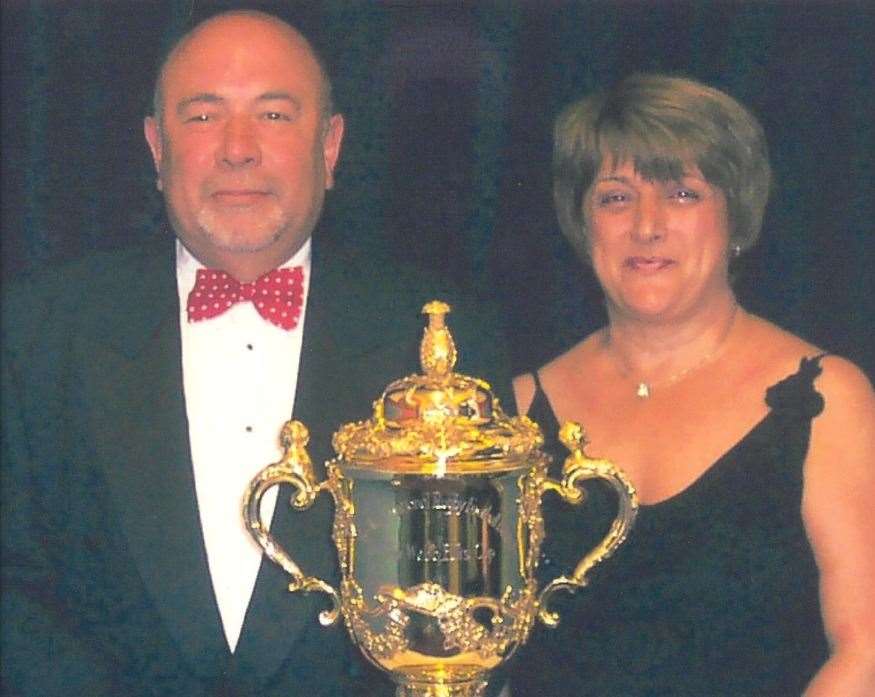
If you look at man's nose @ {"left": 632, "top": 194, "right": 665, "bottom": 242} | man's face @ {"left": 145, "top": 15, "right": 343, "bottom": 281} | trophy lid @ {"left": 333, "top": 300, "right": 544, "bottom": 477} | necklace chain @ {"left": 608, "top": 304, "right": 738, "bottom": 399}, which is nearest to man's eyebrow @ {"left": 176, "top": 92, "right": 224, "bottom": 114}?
man's face @ {"left": 145, "top": 15, "right": 343, "bottom": 281}

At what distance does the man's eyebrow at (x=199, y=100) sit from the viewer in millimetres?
1888

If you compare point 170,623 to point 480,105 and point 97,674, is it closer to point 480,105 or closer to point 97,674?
point 97,674

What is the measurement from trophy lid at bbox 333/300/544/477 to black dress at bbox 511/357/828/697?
1.08ft

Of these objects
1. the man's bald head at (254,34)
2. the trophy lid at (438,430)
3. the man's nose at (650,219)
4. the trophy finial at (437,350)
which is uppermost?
the man's bald head at (254,34)

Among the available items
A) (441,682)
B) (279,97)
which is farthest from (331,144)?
(441,682)

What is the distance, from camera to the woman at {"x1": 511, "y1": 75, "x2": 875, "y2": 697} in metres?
1.89

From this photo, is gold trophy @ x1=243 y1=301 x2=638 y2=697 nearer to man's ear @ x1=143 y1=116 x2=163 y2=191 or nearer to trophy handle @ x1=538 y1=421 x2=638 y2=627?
trophy handle @ x1=538 y1=421 x2=638 y2=627

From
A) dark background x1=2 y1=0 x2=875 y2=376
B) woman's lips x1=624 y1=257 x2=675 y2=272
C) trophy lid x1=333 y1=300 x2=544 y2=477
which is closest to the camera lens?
trophy lid x1=333 y1=300 x2=544 y2=477

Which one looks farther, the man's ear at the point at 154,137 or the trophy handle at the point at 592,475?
the man's ear at the point at 154,137

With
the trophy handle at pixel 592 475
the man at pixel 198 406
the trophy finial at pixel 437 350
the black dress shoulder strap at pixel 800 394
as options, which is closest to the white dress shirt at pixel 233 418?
the man at pixel 198 406

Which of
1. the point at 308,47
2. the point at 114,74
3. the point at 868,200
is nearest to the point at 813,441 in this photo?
the point at 868,200

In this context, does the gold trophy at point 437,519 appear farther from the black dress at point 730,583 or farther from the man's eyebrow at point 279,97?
the man's eyebrow at point 279,97

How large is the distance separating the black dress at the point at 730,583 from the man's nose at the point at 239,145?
2.08 feet

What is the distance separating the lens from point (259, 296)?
1.89m
